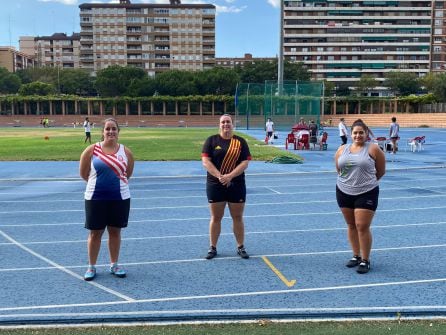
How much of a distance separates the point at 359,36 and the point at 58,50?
264 ft

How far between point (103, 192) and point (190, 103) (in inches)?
3071

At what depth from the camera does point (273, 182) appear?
13633 millimetres

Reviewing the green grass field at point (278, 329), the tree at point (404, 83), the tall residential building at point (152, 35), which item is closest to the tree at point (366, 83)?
the tree at point (404, 83)

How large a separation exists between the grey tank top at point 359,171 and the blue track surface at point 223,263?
0.97 meters

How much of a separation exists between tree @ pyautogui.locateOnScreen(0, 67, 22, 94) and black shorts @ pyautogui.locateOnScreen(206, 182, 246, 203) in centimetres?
10447

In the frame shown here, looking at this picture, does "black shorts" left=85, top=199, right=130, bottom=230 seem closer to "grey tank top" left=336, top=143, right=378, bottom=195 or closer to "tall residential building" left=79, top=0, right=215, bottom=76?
"grey tank top" left=336, top=143, right=378, bottom=195

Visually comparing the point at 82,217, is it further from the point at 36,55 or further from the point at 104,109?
the point at 36,55

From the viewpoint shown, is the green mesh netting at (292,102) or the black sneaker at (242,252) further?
the green mesh netting at (292,102)

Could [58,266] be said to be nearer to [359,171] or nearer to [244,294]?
[244,294]

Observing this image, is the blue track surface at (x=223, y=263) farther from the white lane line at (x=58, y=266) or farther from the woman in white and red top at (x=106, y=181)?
the woman in white and red top at (x=106, y=181)

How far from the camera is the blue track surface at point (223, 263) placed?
4605 mm

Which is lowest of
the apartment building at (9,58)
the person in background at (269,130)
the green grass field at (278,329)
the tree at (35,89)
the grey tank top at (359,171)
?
the green grass field at (278,329)

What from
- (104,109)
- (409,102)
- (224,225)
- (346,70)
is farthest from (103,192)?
(346,70)

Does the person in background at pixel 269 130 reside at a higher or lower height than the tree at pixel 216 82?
lower
